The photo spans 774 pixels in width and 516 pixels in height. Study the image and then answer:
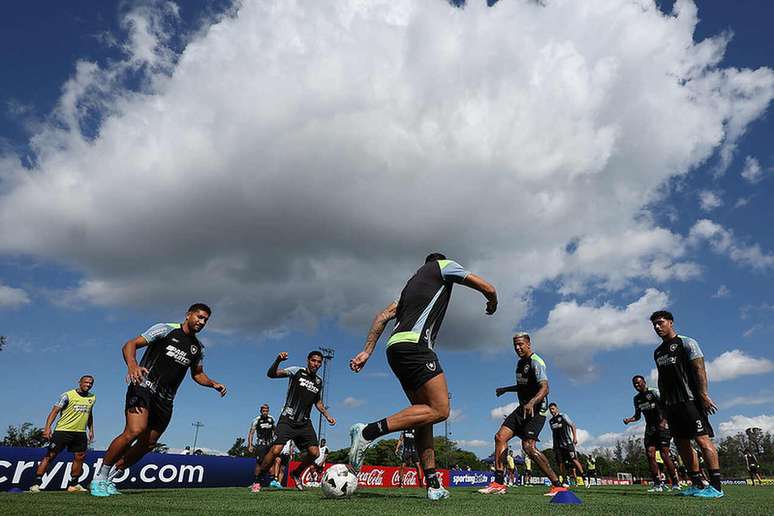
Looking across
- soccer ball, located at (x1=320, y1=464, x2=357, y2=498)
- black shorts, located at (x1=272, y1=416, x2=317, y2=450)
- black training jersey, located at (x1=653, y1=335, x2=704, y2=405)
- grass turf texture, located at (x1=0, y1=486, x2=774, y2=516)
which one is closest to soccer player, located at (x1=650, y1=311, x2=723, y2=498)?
black training jersey, located at (x1=653, y1=335, x2=704, y2=405)

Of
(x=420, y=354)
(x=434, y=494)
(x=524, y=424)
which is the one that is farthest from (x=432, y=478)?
(x=524, y=424)

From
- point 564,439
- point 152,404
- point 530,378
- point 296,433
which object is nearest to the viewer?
point 152,404

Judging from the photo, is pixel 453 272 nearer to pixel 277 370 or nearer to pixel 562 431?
pixel 277 370

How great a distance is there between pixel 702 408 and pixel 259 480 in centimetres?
736

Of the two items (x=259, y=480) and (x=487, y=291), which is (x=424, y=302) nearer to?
(x=487, y=291)

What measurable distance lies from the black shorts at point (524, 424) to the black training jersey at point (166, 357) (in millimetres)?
5477

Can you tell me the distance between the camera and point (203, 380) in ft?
23.6

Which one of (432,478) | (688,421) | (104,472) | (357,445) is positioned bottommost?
(432,478)

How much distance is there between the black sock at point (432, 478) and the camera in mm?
5348

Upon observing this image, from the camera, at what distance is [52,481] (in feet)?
34.5

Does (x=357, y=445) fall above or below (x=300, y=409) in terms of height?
below

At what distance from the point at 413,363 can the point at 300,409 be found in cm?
531

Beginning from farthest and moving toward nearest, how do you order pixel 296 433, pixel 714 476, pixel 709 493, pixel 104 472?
pixel 296 433, pixel 709 493, pixel 714 476, pixel 104 472

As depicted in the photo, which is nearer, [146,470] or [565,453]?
[146,470]
